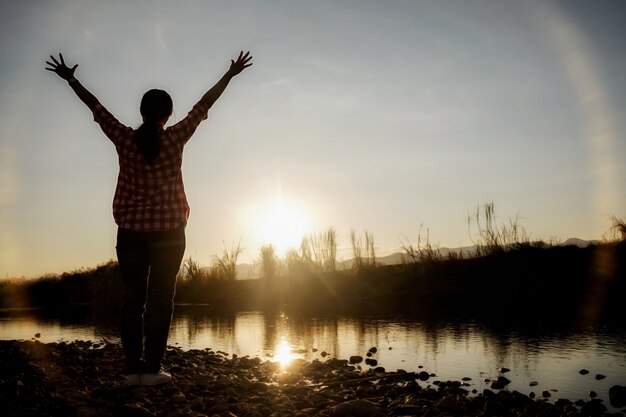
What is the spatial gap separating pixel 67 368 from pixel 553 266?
41.9 ft

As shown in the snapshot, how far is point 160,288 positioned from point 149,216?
23.0 inches

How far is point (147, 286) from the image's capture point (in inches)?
151

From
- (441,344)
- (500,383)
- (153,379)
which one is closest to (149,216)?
(153,379)

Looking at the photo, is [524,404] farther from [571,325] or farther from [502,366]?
[571,325]

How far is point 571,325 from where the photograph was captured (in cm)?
758

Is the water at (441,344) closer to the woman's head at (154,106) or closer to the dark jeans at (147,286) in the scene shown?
the dark jeans at (147,286)

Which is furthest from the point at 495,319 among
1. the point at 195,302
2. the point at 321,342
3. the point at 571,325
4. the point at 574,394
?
the point at 195,302

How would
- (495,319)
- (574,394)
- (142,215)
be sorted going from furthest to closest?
1. (495,319)
2. (574,394)
3. (142,215)

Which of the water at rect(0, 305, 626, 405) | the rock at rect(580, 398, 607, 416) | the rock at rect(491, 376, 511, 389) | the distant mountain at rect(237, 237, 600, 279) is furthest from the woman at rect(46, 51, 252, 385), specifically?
the distant mountain at rect(237, 237, 600, 279)

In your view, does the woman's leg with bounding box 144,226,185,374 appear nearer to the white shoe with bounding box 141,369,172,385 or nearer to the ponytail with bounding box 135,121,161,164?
the white shoe with bounding box 141,369,172,385

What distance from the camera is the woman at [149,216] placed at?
365 centimetres

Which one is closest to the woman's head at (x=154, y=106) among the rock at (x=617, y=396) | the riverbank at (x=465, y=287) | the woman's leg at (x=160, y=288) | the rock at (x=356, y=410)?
the woman's leg at (x=160, y=288)

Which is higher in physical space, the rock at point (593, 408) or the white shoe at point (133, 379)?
the white shoe at point (133, 379)

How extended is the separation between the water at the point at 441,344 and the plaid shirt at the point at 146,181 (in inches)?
122
